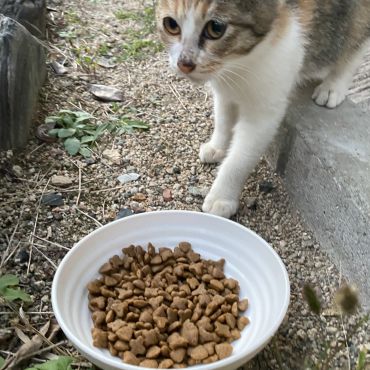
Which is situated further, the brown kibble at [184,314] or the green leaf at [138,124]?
the green leaf at [138,124]

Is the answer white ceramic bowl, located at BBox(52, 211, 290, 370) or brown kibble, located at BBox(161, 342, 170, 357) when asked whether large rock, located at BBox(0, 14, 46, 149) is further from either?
brown kibble, located at BBox(161, 342, 170, 357)

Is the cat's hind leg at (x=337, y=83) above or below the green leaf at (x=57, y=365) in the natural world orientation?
above

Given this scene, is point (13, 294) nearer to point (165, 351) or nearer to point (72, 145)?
point (165, 351)

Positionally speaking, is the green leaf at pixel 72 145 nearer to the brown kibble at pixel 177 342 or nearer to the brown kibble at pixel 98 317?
the brown kibble at pixel 98 317

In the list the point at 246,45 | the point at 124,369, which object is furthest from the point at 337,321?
the point at 246,45

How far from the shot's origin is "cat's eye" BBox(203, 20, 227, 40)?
1454 millimetres

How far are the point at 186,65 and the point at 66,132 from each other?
0.80 m

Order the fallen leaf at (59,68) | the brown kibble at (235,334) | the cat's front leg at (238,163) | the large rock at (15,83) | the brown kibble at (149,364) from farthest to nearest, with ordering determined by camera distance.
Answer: the fallen leaf at (59,68) → the large rock at (15,83) → the cat's front leg at (238,163) → the brown kibble at (235,334) → the brown kibble at (149,364)

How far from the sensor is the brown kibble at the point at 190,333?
53.1 inches

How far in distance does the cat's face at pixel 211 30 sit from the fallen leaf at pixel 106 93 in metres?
0.87

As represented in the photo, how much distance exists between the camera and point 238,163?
1.81m

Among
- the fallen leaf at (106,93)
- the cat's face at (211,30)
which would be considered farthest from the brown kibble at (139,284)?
the fallen leaf at (106,93)

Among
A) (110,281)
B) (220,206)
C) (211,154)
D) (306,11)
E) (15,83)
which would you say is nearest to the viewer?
(110,281)

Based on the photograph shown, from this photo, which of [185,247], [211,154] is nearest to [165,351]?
[185,247]
